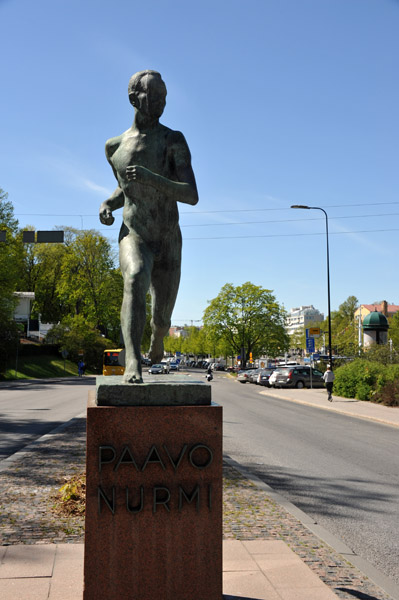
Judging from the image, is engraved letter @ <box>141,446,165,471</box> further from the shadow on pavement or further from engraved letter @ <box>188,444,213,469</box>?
the shadow on pavement

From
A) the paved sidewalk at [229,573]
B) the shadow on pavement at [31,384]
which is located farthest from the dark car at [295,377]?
the paved sidewalk at [229,573]

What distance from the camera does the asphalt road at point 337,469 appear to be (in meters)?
5.70

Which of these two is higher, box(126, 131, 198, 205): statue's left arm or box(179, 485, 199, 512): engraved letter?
box(126, 131, 198, 205): statue's left arm

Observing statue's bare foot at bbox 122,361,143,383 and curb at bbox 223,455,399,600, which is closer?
statue's bare foot at bbox 122,361,143,383

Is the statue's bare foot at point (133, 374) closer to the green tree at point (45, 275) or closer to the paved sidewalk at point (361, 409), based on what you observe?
the paved sidewalk at point (361, 409)

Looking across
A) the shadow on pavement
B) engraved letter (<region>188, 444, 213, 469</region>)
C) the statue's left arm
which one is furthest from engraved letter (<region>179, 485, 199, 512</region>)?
the shadow on pavement

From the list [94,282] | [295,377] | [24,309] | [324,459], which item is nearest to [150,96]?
[324,459]

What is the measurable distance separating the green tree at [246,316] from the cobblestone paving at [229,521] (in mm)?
65078

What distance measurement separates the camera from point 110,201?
4906 mm

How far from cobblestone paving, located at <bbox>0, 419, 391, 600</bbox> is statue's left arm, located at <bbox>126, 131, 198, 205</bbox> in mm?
2868

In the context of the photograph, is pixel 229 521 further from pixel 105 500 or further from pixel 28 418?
pixel 28 418

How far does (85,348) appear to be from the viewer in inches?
2098

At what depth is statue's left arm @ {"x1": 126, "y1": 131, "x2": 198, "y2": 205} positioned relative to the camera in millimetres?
4160

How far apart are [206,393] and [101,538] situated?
39.6 inches
